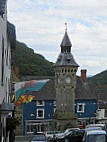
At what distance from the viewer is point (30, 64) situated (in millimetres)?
159250

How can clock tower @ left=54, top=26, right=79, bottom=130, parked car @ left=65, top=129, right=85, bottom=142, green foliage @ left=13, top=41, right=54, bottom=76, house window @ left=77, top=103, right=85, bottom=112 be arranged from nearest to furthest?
parked car @ left=65, top=129, right=85, bottom=142 → clock tower @ left=54, top=26, right=79, bottom=130 → house window @ left=77, top=103, right=85, bottom=112 → green foliage @ left=13, top=41, right=54, bottom=76

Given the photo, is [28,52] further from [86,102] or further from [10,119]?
[10,119]

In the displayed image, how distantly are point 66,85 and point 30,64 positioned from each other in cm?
8137

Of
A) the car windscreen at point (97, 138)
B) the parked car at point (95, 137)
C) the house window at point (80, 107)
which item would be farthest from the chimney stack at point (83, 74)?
the car windscreen at point (97, 138)

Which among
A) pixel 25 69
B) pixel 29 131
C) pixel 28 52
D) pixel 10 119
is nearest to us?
pixel 10 119

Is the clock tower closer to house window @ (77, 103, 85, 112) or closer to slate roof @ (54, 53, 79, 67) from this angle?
slate roof @ (54, 53, 79, 67)

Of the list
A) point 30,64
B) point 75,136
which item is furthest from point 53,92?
point 30,64

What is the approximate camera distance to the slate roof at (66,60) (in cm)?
7800

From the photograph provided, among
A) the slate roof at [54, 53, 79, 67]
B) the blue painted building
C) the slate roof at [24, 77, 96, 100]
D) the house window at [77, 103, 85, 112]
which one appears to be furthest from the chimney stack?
the slate roof at [54, 53, 79, 67]

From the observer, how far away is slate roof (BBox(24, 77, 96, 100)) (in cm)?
7869

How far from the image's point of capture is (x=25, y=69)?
5871 inches

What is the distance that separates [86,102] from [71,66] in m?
7.62

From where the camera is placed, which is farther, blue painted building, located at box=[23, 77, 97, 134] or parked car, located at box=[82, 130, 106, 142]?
blue painted building, located at box=[23, 77, 97, 134]

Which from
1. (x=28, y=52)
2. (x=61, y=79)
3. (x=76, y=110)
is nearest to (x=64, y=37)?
(x=61, y=79)
